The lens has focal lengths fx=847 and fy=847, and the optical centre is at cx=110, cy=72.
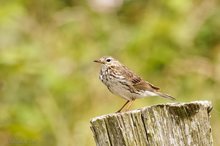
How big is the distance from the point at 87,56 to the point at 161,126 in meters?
5.92

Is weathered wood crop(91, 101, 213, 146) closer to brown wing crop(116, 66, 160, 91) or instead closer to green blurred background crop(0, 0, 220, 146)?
brown wing crop(116, 66, 160, 91)

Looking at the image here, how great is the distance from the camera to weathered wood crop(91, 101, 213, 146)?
4.52 metres

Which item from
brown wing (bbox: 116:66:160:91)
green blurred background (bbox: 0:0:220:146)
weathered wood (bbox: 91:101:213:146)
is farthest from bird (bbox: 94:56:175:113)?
weathered wood (bbox: 91:101:213:146)

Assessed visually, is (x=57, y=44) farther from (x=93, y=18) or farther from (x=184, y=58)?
(x=184, y=58)

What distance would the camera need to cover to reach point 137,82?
7051mm

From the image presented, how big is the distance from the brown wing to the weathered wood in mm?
2339

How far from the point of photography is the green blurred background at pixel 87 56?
9.35 metres

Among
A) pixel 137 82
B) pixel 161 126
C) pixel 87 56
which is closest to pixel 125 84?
pixel 137 82

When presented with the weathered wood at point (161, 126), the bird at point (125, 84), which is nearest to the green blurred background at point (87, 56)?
the bird at point (125, 84)

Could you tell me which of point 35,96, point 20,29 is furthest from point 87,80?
point 20,29

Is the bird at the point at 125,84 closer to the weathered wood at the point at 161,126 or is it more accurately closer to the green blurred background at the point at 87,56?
the green blurred background at the point at 87,56

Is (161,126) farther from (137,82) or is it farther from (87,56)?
(87,56)

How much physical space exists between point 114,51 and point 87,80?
0.79 metres

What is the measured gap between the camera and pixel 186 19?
36.1 feet
